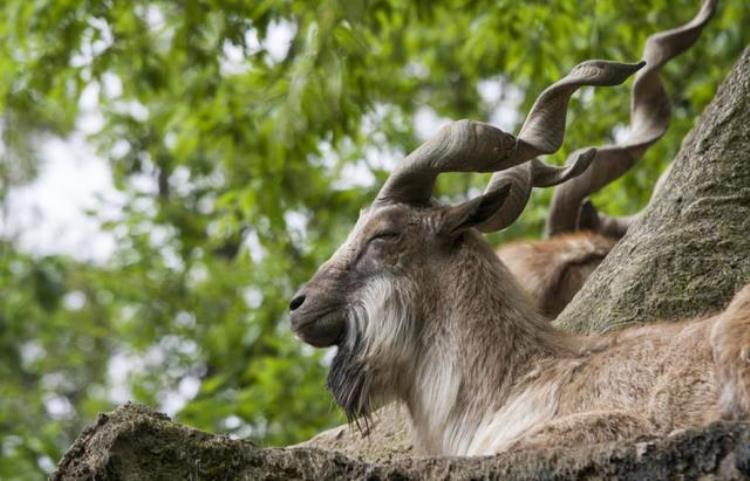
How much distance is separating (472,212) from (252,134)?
7422 millimetres

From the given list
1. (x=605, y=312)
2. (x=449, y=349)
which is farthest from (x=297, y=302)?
(x=605, y=312)

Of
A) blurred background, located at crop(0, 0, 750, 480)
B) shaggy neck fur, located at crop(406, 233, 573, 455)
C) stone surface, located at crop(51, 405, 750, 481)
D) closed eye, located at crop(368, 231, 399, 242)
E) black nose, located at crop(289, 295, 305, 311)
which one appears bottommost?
stone surface, located at crop(51, 405, 750, 481)

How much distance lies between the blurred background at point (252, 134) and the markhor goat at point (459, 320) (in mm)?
4020

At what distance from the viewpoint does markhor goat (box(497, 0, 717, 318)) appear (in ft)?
33.5

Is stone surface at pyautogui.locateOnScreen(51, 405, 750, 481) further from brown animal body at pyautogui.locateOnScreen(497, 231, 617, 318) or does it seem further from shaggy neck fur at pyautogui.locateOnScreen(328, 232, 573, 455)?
brown animal body at pyautogui.locateOnScreen(497, 231, 617, 318)

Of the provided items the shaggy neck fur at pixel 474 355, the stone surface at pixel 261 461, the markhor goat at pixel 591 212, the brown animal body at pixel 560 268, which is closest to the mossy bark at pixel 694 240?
the shaggy neck fur at pixel 474 355

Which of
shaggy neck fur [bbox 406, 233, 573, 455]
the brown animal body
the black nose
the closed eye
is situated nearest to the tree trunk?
shaggy neck fur [bbox 406, 233, 573, 455]

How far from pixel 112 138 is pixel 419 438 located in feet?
43.6

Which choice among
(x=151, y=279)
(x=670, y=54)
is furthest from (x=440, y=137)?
(x=151, y=279)

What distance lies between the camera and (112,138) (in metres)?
20.4

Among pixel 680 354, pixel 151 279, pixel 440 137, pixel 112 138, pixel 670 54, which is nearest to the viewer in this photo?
pixel 680 354

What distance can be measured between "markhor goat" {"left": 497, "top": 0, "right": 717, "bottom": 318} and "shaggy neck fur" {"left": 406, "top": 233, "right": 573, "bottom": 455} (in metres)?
1.83

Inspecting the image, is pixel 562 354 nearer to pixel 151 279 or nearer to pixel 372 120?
pixel 372 120

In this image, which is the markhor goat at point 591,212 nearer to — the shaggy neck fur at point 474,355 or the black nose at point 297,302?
the shaggy neck fur at point 474,355
